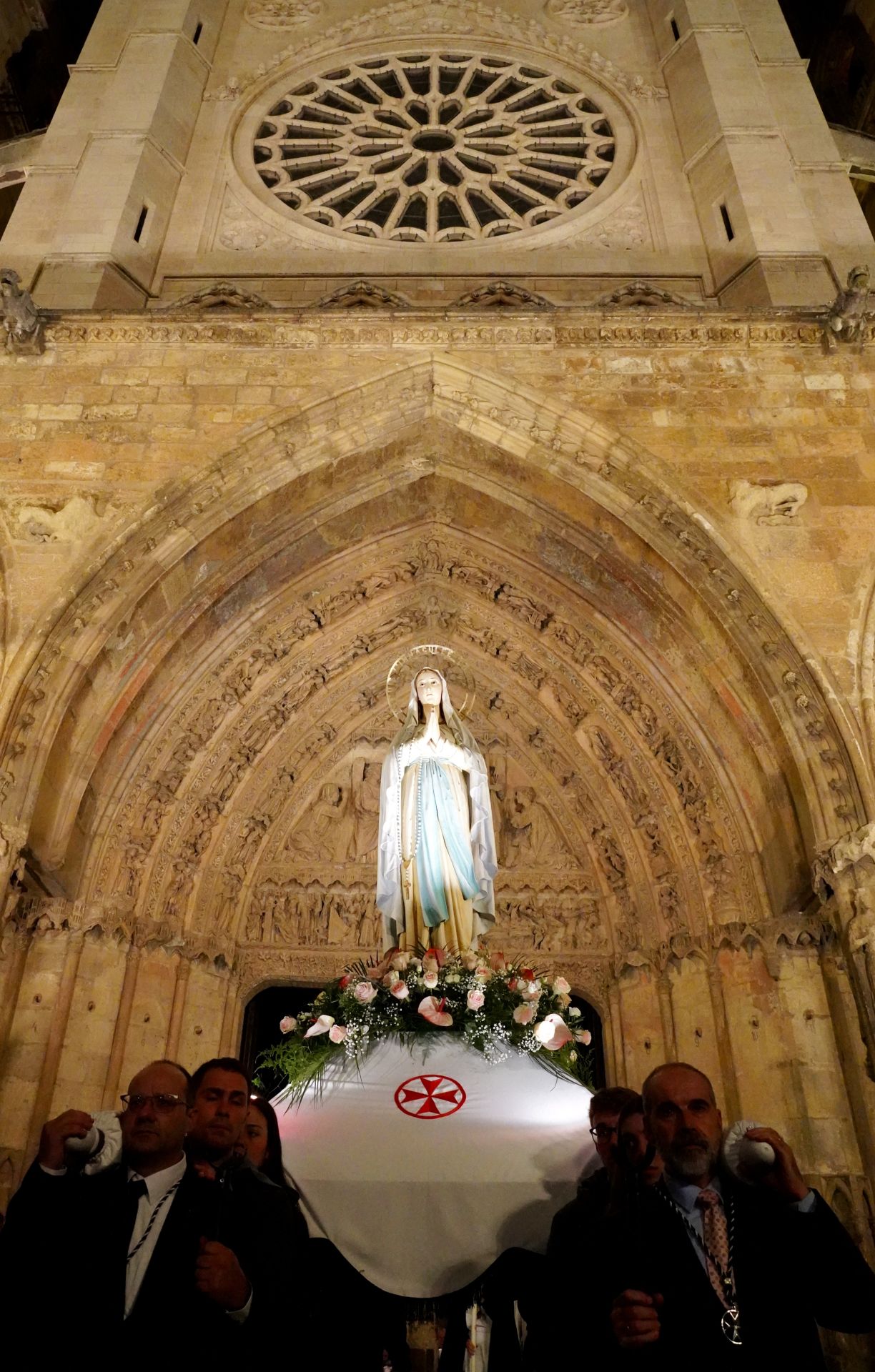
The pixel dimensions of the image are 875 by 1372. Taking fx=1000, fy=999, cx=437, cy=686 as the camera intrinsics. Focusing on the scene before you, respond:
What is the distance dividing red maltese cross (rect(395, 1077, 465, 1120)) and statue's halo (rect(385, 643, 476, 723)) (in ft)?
13.7

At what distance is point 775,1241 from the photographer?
202 cm

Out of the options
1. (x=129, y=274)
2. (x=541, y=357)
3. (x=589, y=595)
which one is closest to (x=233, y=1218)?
(x=589, y=595)

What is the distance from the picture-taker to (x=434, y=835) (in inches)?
185

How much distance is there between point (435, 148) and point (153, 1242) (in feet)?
34.4

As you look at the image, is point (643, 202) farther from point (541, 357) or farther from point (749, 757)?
point (749, 757)

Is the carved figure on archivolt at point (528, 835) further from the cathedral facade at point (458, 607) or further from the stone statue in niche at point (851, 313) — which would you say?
the stone statue in niche at point (851, 313)

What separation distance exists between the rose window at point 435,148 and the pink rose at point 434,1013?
23.9 ft

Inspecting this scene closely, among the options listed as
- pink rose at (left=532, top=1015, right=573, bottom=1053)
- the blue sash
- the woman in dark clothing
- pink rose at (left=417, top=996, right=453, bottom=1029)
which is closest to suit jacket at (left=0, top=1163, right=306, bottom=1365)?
the woman in dark clothing

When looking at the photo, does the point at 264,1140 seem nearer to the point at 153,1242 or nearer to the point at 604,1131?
the point at 153,1242

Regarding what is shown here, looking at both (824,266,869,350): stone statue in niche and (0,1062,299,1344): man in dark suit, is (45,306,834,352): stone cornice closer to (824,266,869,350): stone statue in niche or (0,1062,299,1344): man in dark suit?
(824,266,869,350): stone statue in niche

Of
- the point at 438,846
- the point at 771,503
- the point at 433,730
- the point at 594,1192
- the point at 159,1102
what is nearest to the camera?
the point at 159,1102

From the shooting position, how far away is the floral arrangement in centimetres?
356

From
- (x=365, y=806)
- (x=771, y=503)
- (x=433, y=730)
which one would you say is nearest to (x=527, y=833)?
(x=365, y=806)

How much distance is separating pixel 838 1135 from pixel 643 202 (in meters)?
7.85
